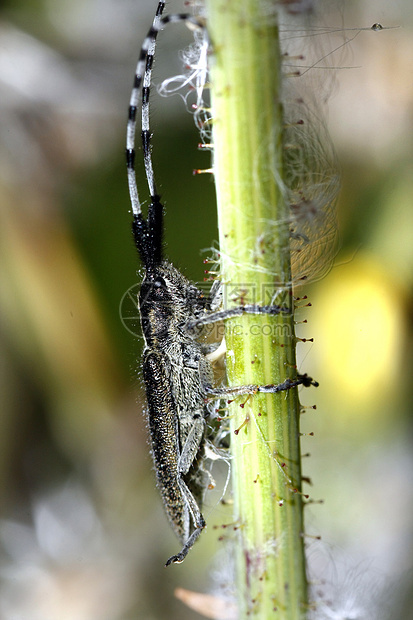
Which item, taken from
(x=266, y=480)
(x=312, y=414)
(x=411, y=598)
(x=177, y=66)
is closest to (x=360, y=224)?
(x=312, y=414)

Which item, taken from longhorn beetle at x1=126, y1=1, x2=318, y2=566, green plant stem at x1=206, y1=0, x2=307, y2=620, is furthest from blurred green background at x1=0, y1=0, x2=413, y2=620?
green plant stem at x1=206, y1=0, x2=307, y2=620

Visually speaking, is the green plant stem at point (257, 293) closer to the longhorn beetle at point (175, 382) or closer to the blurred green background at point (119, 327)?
the longhorn beetle at point (175, 382)

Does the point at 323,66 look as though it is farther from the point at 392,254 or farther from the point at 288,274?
the point at 392,254

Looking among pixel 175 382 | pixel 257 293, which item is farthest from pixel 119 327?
pixel 257 293

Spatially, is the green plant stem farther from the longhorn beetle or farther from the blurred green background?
the blurred green background

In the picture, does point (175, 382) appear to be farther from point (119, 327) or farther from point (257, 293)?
point (257, 293)
